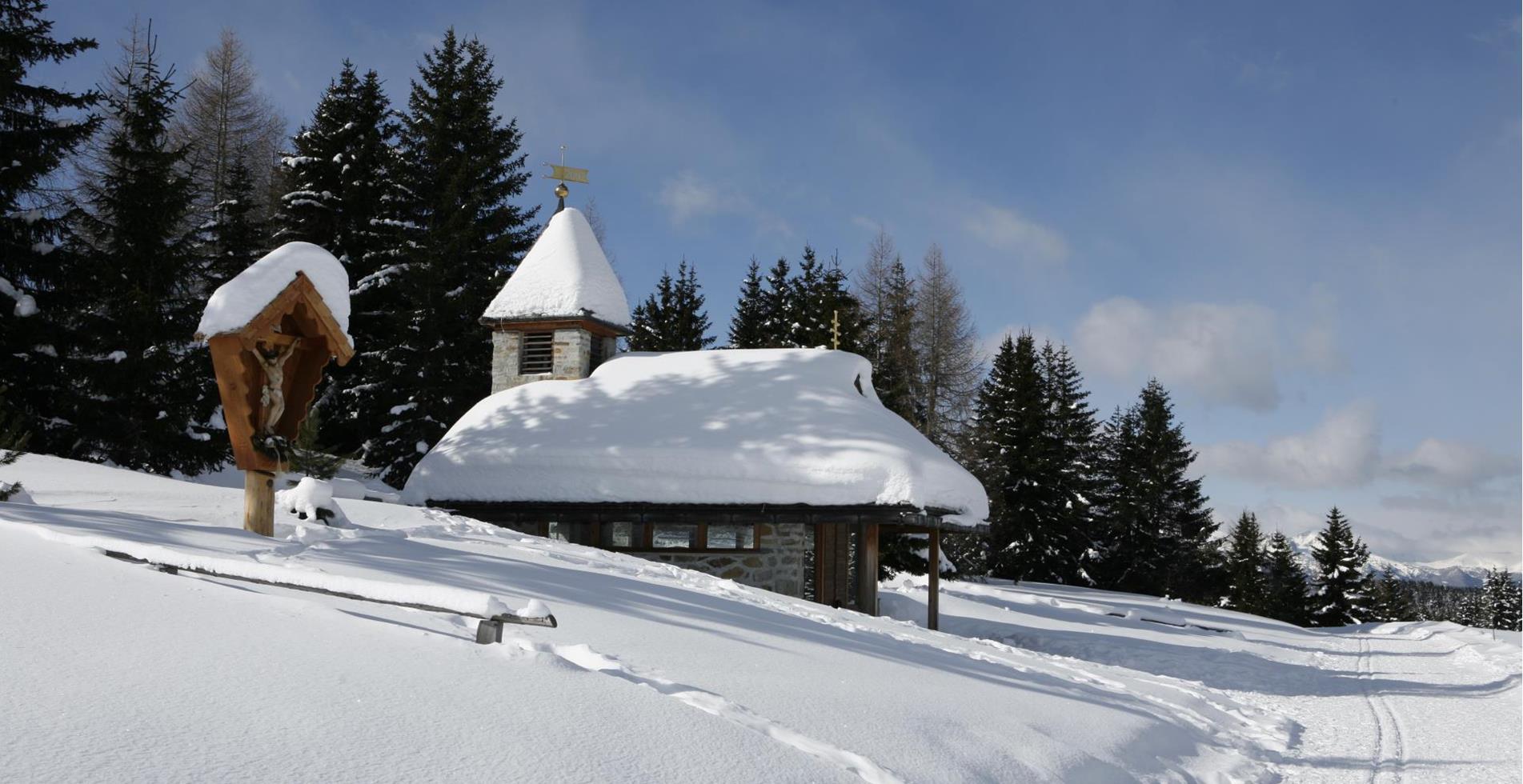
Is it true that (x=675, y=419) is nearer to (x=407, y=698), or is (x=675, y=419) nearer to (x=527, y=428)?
(x=527, y=428)

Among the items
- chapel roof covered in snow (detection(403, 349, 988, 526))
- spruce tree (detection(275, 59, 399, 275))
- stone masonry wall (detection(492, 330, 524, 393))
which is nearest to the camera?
chapel roof covered in snow (detection(403, 349, 988, 526))

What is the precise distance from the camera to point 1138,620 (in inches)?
862

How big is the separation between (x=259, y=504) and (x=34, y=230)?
12.8 metres

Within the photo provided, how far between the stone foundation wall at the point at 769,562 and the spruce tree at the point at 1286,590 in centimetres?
2474

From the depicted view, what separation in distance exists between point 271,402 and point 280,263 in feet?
3.63

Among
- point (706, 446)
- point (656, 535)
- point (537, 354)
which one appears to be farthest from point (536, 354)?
point (706, 446)

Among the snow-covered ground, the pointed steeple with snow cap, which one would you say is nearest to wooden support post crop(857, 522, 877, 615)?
the snow-covered ground

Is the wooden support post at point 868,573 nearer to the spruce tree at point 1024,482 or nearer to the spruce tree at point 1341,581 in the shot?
Result: the spruce tree at point 1024,482

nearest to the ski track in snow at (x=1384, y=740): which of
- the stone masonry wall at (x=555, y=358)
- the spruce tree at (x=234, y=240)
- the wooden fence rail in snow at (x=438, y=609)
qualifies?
the wooden fence rail in snow at (x=438, y=609)

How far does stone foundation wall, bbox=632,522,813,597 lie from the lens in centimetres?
1516

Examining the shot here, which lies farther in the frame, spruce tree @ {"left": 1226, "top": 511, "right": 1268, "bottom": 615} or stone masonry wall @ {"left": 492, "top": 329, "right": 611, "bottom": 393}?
spruce tree @ {"left": 1226, "top": 511, "right": 1268, "bottom": 615}

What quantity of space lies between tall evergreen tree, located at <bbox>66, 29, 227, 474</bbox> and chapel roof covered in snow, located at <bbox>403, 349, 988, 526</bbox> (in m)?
4.71

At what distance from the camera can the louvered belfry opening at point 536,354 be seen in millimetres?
18984

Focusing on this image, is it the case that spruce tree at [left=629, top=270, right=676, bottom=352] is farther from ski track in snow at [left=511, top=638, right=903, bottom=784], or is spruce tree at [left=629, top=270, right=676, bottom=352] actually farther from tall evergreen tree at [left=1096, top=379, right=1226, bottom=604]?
ski track in snow at [left=511, top=638, right=903, bottom=784]
